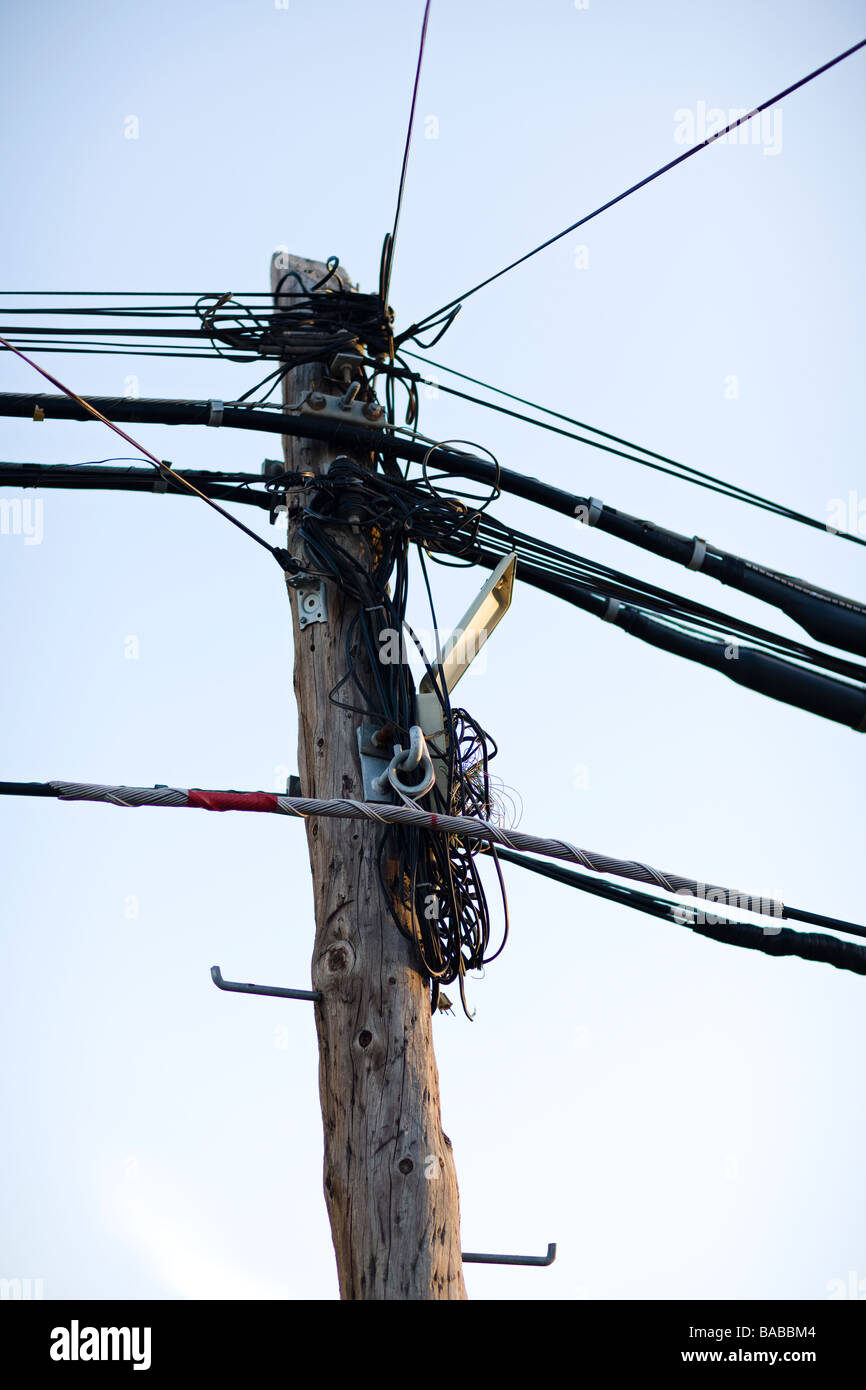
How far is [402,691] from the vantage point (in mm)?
4305

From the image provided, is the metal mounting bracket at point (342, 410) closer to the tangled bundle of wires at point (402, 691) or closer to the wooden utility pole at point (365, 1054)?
the tangled bundle of wires at point (402, 691)

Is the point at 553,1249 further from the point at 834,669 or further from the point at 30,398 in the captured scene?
the point at 30,398

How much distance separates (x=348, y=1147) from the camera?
3.72m

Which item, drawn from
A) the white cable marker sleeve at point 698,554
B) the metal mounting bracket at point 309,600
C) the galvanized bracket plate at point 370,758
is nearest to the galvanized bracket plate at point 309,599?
the metal mounting bracket at point 309,600

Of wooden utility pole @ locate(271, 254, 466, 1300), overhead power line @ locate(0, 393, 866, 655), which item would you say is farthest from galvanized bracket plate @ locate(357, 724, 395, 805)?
overhead power line @ locate(0, 393, 866, 655)

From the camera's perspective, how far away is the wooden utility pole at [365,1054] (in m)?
3.58

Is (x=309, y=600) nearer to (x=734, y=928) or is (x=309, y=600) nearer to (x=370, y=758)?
(x=370, y=758)

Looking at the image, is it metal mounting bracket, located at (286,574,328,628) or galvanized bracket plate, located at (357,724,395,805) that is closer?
galvanized bracket plate, located at (357,724,395,805)

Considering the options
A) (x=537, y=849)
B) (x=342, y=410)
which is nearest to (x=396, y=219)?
(x=342, y=410)

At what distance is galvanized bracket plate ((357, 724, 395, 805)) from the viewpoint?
420 centimetres

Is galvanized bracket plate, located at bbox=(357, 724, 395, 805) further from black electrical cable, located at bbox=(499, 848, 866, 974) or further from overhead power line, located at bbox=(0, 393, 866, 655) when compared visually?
overhead power line, located at bbox=(0, 393, 866, 655)

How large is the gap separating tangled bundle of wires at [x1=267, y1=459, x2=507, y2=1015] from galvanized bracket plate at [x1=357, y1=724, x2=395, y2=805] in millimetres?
38

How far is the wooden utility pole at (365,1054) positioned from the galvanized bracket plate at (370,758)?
1.1 inches
